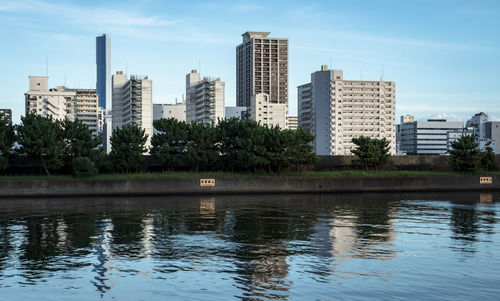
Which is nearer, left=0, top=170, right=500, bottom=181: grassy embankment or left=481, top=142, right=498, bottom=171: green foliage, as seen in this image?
left=0, top=170, right=500, bottom=181: grassy embankment

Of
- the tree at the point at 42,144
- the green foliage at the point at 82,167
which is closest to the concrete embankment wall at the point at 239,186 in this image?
the green foliage at the point at 82,167

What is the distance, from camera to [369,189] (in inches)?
3051

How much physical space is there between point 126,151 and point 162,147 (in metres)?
5.32

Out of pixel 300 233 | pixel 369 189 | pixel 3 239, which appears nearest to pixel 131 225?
pixel 3 239

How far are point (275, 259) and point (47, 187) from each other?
5185cm

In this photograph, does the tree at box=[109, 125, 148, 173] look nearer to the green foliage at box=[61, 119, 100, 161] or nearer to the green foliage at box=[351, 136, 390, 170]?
the green foliage at box=[61, 119, 100, 161]

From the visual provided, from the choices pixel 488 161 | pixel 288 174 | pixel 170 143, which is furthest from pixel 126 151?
pixel 488 161

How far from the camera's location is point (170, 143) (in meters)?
80.1

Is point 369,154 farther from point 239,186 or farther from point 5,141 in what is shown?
point 5,141

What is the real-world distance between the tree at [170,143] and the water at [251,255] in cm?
3001

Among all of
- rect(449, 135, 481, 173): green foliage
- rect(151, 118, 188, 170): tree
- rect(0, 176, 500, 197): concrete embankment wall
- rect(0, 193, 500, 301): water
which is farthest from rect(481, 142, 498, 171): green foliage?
rect(151, 118, 188, 170): tree

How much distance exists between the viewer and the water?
19188 millimetres

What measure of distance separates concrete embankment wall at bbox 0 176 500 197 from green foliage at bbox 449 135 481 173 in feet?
12.3

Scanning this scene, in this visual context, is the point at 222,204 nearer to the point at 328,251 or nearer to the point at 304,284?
the point at 328,251
